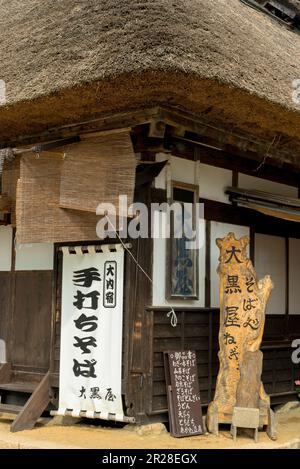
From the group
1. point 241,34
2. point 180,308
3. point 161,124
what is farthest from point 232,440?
point 241,34

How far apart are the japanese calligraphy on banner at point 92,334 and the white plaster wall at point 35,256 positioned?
2.22 ft

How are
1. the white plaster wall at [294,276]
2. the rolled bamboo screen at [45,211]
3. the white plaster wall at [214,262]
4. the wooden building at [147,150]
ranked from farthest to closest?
the white plaster wall at [294,276] → the white plaster wall at [214,262] → the rolled bamboo screen at [45,211] → the wooden building at [147,150]

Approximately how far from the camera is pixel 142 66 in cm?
582

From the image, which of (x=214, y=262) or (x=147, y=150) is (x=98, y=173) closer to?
(x=147, y=150)

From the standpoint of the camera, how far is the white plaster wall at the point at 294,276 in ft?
29.5

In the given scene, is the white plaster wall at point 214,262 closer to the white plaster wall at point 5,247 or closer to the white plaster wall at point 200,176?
the white plaster wall at point 200,176

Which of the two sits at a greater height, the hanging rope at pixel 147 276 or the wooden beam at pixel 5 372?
the hanging rope at pixel 147 276

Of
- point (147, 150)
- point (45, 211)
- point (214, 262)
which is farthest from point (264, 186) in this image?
point (45, 211)

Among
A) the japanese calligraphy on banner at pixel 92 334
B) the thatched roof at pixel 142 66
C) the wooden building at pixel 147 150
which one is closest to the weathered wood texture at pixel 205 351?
the wooden building at pixel 147 150

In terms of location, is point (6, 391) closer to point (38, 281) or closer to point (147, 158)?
point (38, 281)

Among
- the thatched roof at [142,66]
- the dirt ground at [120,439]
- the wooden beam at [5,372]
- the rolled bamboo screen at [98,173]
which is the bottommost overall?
the dirt ground at [120,439]

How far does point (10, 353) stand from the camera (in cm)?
820

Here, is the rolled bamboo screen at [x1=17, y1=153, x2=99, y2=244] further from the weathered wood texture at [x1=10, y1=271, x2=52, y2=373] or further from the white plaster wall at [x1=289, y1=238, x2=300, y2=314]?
the white plaster wall at [x1=289, y1=238, x2=300, y2=314]
